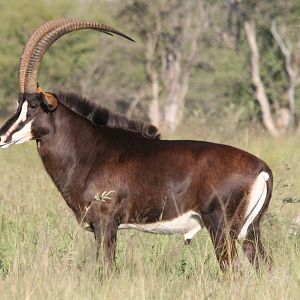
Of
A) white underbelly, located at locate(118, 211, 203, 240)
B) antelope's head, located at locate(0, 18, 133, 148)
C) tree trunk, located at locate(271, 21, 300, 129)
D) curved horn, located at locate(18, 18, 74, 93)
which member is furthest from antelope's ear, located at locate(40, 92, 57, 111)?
tree trunk, located at locate(271, 21, 300, 129)

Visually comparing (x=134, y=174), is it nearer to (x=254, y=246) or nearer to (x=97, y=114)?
(x=97, y=114)

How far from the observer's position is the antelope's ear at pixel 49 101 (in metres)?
6.40

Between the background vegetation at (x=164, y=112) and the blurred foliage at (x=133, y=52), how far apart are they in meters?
0.05

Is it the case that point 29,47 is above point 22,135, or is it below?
above

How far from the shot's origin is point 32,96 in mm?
6484

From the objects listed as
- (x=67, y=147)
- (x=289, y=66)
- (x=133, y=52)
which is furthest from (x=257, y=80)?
(x=67, y=147)

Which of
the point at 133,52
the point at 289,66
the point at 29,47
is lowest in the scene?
the point at 133,52

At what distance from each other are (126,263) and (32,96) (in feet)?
4.52

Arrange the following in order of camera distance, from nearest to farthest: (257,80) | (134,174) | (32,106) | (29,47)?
(134,174) → (32,106) → (29,47) → (257,80)

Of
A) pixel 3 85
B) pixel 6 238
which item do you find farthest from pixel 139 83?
pixel 6 238

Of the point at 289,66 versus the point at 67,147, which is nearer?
the point at 67,147

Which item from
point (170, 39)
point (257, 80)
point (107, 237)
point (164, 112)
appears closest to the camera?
point (107, 237)

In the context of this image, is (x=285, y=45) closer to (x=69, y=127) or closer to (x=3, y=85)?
(x=3, y=85)

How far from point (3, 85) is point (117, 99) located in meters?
9.44
